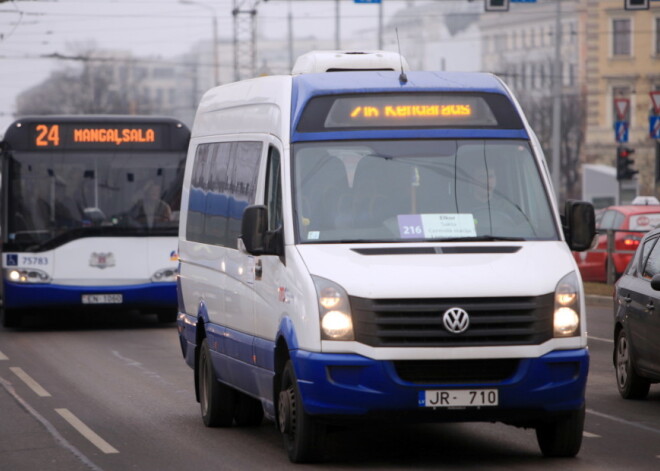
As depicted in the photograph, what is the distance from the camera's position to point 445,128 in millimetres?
10508

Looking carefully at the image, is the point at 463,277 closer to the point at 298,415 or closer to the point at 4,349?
the point at 298,415

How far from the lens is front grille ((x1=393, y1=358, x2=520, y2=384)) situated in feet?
31.2

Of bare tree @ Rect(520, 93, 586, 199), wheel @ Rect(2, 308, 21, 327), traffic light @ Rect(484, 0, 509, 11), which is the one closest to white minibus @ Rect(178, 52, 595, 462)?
wheel @ Rect(2, 308, 21, 327)

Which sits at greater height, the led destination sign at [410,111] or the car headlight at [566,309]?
the led destination sign at [410,111]

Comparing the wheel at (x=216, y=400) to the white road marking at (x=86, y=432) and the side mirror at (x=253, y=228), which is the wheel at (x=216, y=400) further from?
the side mirror at (x=253, y=228)

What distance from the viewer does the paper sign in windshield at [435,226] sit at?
396 inches

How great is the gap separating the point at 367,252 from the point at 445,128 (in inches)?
43.3

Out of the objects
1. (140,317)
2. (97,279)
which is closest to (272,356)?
(97,279)

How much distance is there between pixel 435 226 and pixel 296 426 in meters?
1.44

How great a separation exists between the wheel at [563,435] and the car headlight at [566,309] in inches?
21.0

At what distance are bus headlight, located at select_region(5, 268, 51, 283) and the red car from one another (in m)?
11.0

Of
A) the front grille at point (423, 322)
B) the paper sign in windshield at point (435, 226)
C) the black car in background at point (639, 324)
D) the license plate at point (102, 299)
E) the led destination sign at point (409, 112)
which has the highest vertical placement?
the led destination sign at point (409, 112)

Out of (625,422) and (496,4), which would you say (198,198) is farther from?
(496,4)

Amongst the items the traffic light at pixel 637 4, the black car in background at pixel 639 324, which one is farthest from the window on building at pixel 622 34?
the black car in background at pixel 639 324
